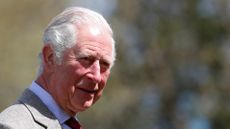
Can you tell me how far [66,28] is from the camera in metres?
4.75

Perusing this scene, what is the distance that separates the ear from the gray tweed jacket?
6.4 inches

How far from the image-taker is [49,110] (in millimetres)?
4734

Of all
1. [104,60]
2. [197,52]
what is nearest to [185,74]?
[197,52]

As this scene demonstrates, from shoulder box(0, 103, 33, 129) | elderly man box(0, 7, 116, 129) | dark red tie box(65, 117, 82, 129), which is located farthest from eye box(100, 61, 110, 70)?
shoulder box(0, 103, 33, 129)

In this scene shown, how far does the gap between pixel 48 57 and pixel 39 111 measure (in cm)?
29

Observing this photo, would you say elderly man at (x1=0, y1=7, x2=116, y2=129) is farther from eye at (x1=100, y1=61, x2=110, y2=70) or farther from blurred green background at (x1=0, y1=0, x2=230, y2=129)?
blurred green background at (x1=0, y1=0, x2=230, y2=129)

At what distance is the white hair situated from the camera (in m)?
4.73

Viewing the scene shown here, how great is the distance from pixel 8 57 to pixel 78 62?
1566 cm

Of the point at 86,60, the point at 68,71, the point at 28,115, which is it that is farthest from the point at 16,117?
the point at 86,60

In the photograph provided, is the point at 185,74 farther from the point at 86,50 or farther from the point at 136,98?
the point at 86,50

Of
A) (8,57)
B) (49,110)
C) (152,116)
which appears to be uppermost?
(49,110)

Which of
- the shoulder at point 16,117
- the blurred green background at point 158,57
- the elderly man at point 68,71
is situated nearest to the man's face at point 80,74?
the elderly man at point 68,71

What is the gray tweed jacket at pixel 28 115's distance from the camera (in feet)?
14.7

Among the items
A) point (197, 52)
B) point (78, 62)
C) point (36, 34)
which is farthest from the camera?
point (197, 52)
